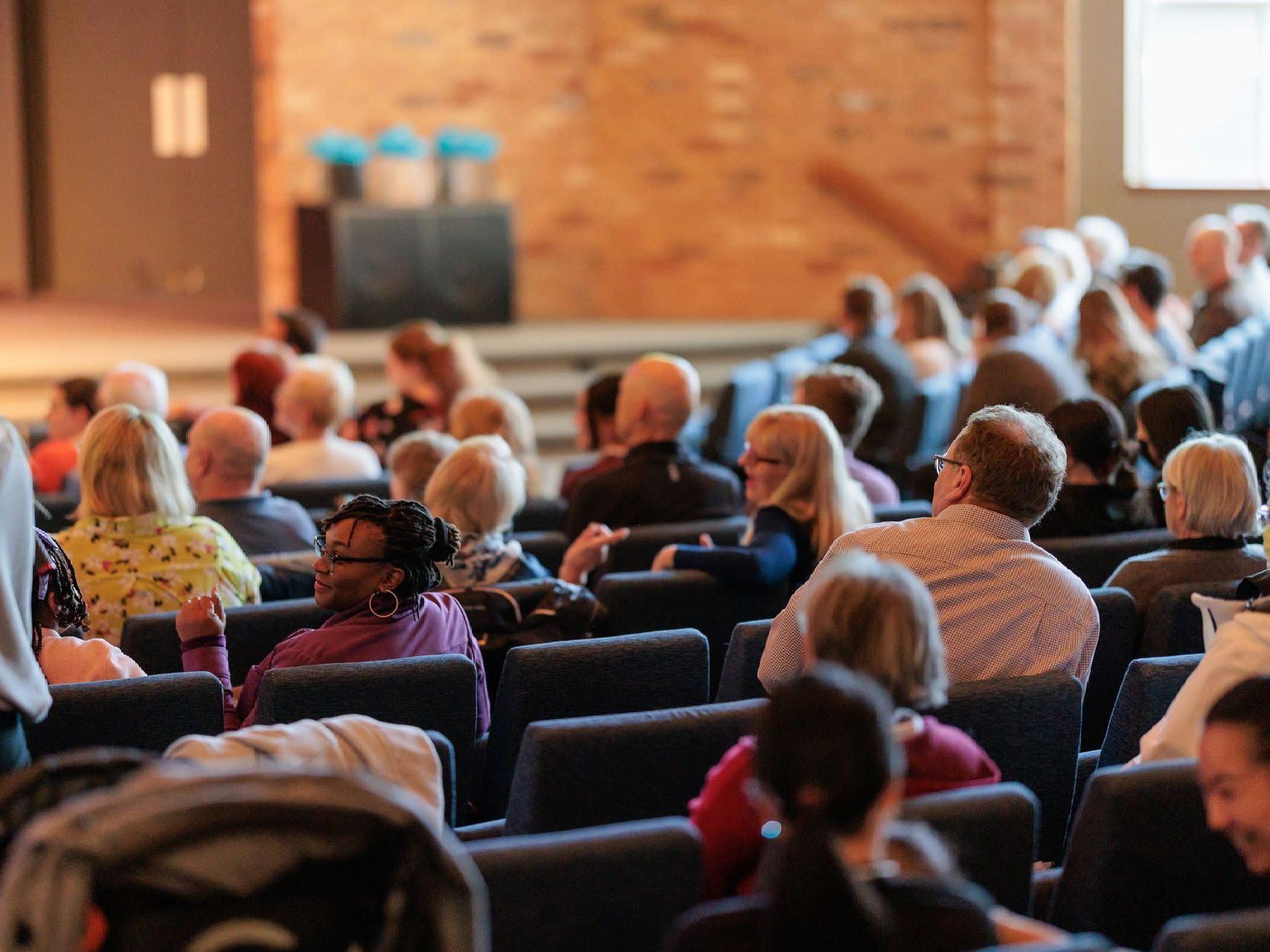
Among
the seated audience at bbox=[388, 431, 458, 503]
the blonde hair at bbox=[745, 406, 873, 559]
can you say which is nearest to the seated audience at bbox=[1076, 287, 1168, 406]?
the blonde hair at bbox=[745, 406, 873, 559]

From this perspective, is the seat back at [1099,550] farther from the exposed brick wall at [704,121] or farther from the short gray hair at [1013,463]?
the exposed brick wall at [704,121]

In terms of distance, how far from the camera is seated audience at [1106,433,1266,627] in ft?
11.8

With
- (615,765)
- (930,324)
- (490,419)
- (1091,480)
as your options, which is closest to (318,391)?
(490,419)

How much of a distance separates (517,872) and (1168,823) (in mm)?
908

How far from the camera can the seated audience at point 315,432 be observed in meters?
5.58

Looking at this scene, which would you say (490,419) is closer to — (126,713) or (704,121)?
(126,713)

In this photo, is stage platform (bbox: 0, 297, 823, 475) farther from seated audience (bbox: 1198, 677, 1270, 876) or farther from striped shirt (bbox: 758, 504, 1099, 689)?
seated audience (bbox: 1198, 677, 1270, 876)

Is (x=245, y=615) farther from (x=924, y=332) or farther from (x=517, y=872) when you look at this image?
(x=924, y=332)

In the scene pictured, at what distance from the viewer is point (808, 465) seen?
409 centimetres

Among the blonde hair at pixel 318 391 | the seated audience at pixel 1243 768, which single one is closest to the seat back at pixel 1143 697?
the seated audience at pixel 1243 768

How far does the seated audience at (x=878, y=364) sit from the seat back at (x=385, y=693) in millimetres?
4187

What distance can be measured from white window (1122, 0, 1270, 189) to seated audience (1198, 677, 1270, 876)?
9.97 metres

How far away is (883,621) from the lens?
2145 mm

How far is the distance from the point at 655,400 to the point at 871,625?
2.75 metres
